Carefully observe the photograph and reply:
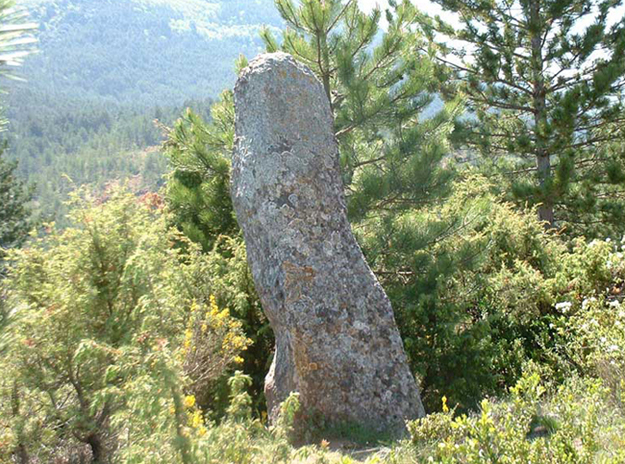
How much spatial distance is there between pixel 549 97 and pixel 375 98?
7.70m

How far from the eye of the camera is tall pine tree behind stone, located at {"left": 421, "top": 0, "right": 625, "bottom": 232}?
11.6 meters

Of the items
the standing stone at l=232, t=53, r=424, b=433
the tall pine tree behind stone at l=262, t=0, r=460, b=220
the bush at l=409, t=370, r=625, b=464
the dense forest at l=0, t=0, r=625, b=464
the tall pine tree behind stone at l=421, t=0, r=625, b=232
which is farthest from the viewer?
the tall pine tree behind stone at l=421, t=0, r=625, b=232

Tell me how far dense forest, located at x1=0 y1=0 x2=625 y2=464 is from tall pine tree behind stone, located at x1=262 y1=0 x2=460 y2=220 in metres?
0.03

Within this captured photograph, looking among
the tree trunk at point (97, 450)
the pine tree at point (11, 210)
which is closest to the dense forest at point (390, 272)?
the tree trunk at point (97, 450)

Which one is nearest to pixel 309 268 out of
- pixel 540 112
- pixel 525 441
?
pixel 525 441

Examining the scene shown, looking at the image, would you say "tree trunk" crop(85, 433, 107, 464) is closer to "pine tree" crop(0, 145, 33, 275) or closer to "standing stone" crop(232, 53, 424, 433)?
"standing stone" crop(232, 53, 424, 433)

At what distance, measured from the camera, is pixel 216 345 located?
4855 mm

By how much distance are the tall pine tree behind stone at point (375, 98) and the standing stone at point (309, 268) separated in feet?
5.12

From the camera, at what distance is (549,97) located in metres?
12.5

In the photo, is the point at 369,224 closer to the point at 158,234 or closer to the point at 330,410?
the point at 330,410

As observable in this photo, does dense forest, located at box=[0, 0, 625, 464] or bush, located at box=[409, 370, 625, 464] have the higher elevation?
dense forest, located at box=[0, 0, 625, 464]

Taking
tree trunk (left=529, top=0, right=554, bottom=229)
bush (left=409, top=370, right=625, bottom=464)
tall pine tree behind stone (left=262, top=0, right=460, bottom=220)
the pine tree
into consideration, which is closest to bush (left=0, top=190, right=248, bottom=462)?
bush (left=409, top=370, right=625, bottom=464)

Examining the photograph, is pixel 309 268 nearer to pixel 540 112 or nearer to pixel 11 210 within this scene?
pixel 540 112

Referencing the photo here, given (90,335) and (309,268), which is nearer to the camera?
(90,335)
